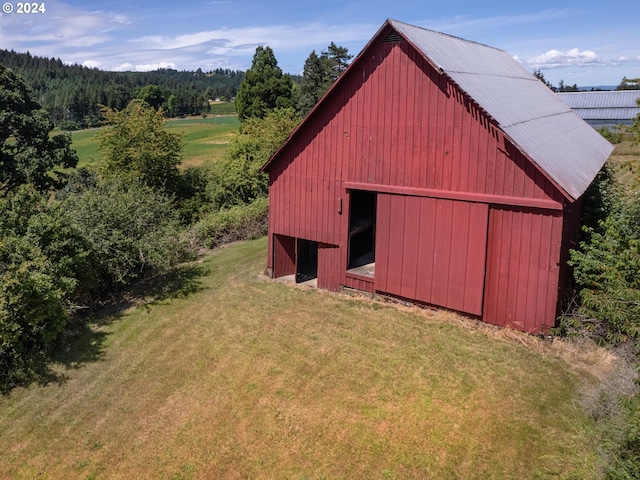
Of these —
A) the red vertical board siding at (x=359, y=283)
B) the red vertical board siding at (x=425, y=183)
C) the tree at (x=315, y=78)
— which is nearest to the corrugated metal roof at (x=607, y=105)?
the tree at (x=315, y=78)

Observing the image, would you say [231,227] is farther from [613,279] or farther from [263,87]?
[263,87]

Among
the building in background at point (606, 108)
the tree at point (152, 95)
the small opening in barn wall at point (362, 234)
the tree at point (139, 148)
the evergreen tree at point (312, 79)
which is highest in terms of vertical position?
the tree at point (152, 95)

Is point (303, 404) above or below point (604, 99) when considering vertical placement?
below

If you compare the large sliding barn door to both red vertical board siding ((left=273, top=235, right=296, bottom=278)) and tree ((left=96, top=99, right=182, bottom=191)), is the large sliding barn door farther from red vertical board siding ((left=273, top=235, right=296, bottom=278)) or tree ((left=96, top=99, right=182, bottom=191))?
tree ((left=96, top=99, right=182, bottom=191))

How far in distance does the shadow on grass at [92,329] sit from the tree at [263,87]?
42457 mm

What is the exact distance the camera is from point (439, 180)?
12828 millimetres

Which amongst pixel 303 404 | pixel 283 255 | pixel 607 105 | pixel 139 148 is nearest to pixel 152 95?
pixel 607 105

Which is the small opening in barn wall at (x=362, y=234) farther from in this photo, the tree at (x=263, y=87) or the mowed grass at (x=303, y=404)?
the tree at (x=263, y=87)

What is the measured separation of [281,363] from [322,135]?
717 cm

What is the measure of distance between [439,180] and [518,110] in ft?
12.9

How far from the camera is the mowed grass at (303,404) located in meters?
8.45

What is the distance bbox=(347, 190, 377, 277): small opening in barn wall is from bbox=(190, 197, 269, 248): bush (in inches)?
282

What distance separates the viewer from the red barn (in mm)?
11547

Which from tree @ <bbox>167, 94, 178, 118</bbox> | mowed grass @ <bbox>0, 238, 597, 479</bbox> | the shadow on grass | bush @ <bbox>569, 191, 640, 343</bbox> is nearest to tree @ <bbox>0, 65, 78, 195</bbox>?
the shadow on grass
